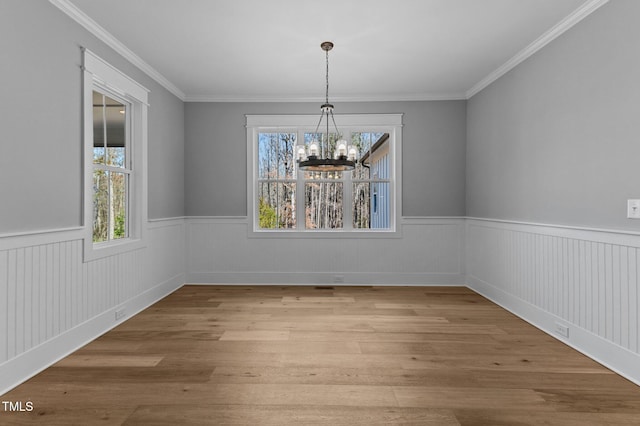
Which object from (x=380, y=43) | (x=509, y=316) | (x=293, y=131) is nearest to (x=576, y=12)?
(x=380, y=43)

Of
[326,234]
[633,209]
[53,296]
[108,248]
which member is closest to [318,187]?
[326,234]

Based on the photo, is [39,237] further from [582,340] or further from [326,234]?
[582,340]

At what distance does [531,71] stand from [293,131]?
10.1 ft

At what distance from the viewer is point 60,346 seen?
2691mm

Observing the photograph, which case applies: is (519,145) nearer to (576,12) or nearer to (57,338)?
(576,12)

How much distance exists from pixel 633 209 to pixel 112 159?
4513 millimetres

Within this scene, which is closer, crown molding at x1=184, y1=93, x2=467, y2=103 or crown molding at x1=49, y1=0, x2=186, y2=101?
crown molding at x1=49, y1=0, x2=186, y2=101

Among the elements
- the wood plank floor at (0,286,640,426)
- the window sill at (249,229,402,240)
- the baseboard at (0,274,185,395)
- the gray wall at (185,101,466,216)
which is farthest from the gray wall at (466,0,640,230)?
the baseboard at (0,274,185,395)

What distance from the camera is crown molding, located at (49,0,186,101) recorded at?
2.74 metres

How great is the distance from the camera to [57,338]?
266 centimetres

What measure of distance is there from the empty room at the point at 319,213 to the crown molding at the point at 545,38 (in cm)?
2

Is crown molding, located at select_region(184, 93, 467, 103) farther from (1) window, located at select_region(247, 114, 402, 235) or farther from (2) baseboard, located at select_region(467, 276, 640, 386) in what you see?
(2) baseboard, located at select_region(467, 276, 640, 386)

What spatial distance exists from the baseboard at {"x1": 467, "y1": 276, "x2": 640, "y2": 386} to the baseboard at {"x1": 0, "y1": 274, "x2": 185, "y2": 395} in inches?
162

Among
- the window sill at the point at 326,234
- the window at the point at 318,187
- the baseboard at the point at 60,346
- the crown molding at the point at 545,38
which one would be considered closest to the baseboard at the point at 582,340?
the window sill at the point at 326,234
